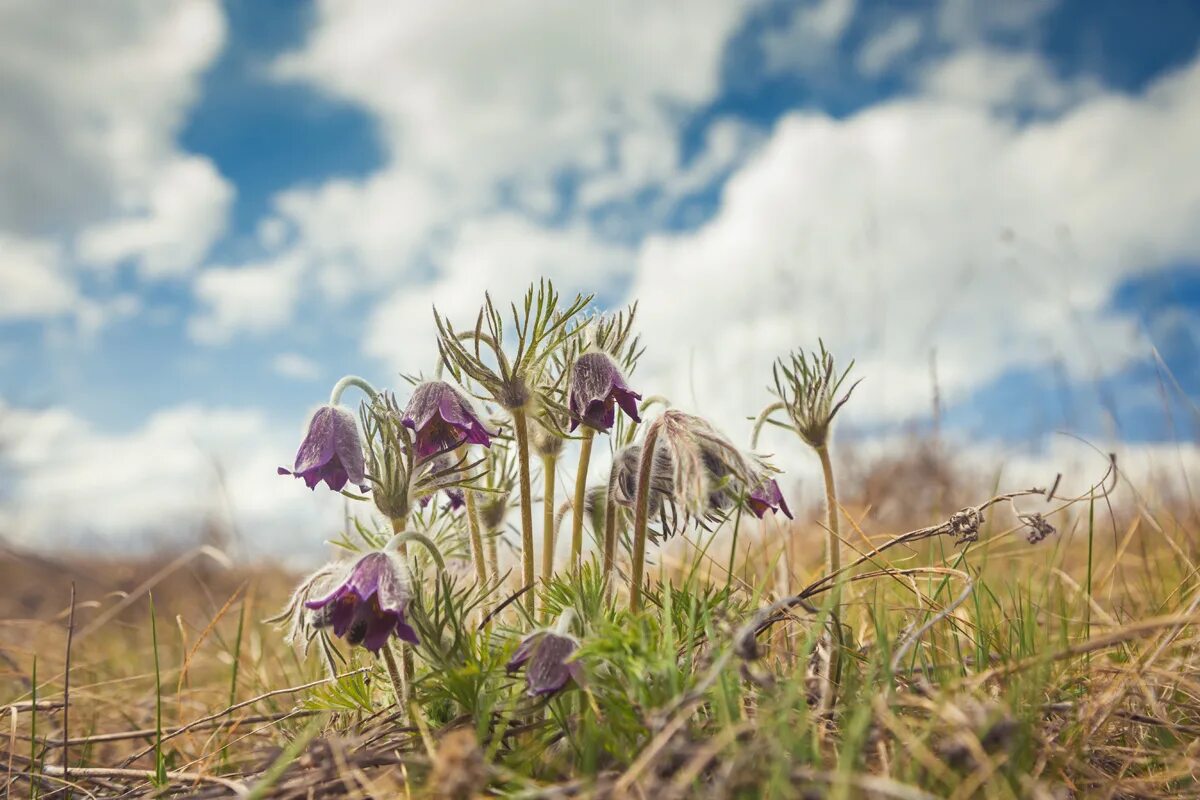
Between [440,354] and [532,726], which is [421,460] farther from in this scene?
[532,726]

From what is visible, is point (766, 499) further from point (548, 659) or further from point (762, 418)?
point (548, 659)

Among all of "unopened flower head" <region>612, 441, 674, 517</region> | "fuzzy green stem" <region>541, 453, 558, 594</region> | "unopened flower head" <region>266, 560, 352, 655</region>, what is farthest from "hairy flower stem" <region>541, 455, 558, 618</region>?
"unopened flower head" <region>266, 560, 352, 655</region>

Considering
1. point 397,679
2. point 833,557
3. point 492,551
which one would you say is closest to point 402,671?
point 397,679

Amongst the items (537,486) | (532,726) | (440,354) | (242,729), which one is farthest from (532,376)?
(242,729)

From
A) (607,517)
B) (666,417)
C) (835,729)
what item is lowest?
(835,729)

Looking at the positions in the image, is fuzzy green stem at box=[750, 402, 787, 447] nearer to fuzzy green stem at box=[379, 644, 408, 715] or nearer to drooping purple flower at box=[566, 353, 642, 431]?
drooping purple flower at box=[566, 353, 642, 431]
